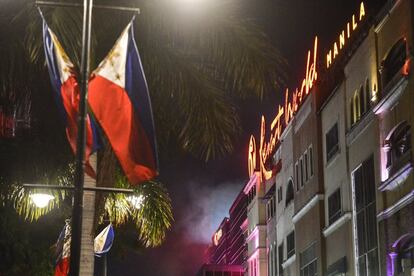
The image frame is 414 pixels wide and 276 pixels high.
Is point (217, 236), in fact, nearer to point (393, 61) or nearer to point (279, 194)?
point (279, 194)

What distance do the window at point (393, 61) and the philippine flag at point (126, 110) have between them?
697 inches

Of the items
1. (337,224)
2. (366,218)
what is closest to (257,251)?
(337,224)

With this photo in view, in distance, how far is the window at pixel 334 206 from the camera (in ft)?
118

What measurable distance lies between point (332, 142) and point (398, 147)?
9631 millimetres

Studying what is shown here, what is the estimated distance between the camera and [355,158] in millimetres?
33188

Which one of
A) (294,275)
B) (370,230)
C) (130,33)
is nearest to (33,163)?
(130,33)

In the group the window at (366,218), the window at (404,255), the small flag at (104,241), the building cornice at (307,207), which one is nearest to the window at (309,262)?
the building cornice at (307,207)

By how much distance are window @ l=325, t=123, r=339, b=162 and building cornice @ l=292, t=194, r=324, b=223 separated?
6.94 ft

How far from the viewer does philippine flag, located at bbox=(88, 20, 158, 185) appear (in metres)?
11.2

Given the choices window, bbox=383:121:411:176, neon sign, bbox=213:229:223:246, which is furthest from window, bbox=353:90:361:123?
neon sign, bbox=213:229:223:246

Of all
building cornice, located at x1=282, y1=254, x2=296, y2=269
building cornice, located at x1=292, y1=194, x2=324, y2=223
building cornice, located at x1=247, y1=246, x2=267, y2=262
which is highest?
building cornice, located at x1=247, y1=246, x2=267, y2=262

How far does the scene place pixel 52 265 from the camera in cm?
2575

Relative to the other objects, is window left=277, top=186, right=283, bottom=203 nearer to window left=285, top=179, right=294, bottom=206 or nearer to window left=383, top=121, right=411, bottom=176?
window left=285, top=179, right=294, bottom=206

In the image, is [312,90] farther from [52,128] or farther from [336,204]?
[52,128]
